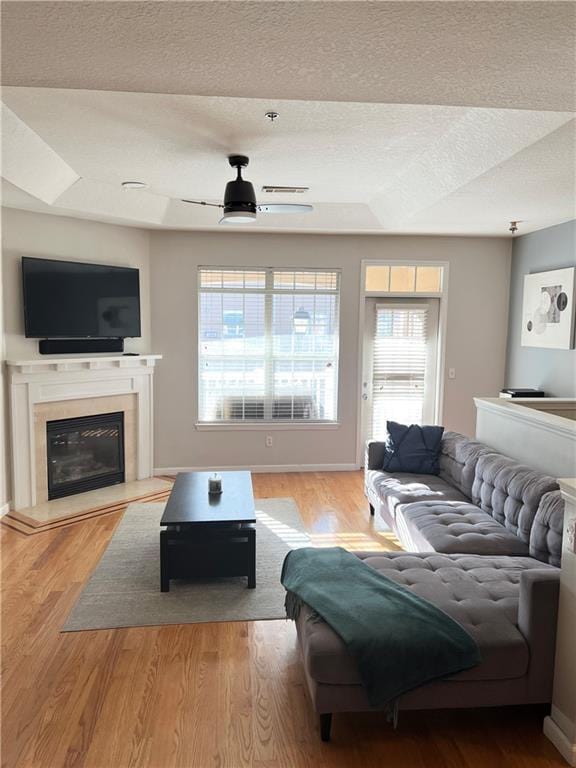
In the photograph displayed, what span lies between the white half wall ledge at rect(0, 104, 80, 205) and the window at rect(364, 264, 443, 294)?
3223 millimetres

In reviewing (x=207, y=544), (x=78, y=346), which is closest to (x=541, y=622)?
(x=207, y=544)

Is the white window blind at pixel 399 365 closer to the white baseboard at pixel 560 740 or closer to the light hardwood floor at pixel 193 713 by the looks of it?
the light hardwood floor at pixel 193 713

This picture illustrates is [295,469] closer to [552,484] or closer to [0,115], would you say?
[552,484]

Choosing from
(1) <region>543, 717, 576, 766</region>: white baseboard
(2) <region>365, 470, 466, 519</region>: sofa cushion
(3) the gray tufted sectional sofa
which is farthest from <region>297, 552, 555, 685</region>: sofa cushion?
(2) <region>365, 470, 466, 519</region>: sofa cushion

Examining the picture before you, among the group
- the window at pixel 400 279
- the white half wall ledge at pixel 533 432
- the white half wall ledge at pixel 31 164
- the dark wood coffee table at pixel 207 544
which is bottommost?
the dark wood coffee table at pixel 207 544

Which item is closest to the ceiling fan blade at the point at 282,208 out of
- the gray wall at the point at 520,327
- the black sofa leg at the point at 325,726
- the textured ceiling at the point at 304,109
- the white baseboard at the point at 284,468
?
the textured ceiling at the point at 304,109

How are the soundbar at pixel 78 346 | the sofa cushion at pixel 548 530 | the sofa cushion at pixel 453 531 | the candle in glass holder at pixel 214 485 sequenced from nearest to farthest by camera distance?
the sofa cushion at pixel 548 530, the sofa cushion at pixel 453 531, the candle in glass holder at pixel 214 485, the soundbar at pixel 78 346

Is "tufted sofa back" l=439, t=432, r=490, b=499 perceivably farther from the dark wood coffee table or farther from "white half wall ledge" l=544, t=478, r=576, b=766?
"white half wall ledge" l=544, t=478, r=576, b=766

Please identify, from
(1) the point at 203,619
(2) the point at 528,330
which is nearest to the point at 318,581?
(1) the point at 203,619

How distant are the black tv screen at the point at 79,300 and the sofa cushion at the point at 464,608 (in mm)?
3619

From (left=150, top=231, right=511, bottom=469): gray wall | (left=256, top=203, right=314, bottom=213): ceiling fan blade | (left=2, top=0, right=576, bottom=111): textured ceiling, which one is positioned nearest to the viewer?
(left=2, top=0, right=576, bottom=111): textured ceiling

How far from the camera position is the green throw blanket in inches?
80.7

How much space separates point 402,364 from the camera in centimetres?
616

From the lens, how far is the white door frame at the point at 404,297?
19.6ft
